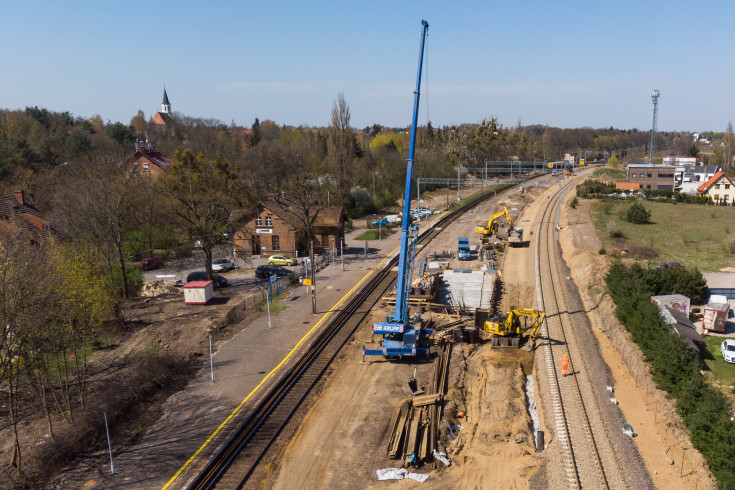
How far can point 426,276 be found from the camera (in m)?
37.9

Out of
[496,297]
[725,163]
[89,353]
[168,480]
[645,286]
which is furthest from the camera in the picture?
[725,163]

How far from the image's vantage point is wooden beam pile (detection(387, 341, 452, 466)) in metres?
18.0

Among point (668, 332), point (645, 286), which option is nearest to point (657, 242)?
point (645, 286)

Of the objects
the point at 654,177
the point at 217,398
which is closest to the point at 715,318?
the point at 217,398

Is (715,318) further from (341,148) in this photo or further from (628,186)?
(628,186)

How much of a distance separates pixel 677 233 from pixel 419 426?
168ft

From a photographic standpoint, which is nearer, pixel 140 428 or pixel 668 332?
pixel 140 428

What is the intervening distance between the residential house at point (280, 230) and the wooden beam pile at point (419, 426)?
27361 mm

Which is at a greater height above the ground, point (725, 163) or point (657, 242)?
point (725, 163)

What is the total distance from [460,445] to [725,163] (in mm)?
132851

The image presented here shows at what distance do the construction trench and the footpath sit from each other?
2.57 m

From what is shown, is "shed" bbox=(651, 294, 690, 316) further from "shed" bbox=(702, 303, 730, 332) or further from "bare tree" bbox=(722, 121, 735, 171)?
"bare tree" bbox=(722, 121, 735, 171)

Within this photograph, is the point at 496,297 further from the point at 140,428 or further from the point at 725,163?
the point at 725,163

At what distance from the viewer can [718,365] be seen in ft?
82.6
